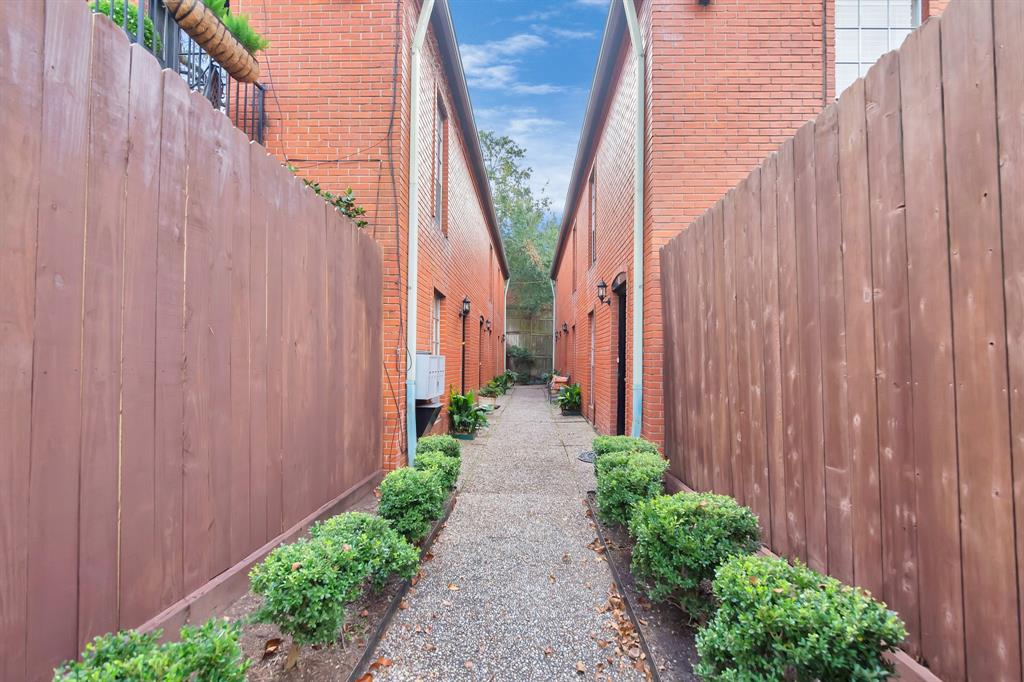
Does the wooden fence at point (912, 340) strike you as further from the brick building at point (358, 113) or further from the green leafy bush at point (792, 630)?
the brick building at point (358, 113)

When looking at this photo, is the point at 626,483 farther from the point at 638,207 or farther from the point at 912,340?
the point at 638,207

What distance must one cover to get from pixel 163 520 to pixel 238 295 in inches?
41.5

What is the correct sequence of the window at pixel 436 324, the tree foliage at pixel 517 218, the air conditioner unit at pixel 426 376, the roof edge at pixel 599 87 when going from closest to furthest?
the air conditioner unit at pixel 426 376 < the roof edge at pixel 599 87 < the window at pixel 436 324 < the tree foliage at pixel 517 218

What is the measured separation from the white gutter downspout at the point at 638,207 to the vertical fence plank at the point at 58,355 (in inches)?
159

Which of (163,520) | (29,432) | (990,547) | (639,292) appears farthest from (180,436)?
(639,292)

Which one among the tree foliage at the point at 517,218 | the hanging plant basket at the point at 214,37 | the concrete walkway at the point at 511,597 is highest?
the tree foliage at the point at 517,218

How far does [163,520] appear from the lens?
1.80 meters

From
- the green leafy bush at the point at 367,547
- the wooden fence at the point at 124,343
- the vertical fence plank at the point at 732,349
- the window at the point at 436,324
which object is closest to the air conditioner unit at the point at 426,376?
the window at the point at 436,324

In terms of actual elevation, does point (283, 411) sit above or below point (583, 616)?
above

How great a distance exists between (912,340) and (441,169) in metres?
6.62

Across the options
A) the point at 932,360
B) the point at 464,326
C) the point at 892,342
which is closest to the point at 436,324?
the point at 464,326

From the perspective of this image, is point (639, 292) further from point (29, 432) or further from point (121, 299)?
point (29, 432)

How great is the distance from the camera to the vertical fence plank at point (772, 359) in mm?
2291

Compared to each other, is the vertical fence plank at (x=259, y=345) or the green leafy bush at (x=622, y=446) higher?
the vertical fence plank at (x=259, y=345)
